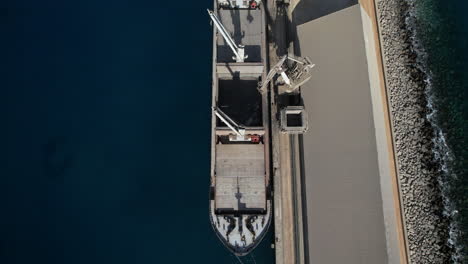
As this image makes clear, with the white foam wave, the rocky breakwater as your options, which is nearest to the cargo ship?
the rocky breakwater

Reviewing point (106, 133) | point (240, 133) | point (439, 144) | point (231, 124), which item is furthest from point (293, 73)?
point (106, 133)

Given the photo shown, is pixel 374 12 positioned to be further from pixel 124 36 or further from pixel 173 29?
pixel 124 36

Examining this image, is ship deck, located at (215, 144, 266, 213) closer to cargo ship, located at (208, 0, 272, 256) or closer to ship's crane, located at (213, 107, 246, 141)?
cargo ship, located at (208, 0, 272, 256)

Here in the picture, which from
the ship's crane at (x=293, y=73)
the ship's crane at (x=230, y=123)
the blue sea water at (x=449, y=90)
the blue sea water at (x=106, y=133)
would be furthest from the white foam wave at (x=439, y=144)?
the ship's crane at (x=230, y=123)

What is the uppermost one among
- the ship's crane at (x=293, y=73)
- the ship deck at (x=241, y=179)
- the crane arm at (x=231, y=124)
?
the ship's crane at (x=293, y=73)

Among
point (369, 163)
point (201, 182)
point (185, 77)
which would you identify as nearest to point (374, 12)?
point (369, 163)

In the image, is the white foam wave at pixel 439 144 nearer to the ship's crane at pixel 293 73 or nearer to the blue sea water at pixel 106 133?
the ship's crane at pixel 293 73
